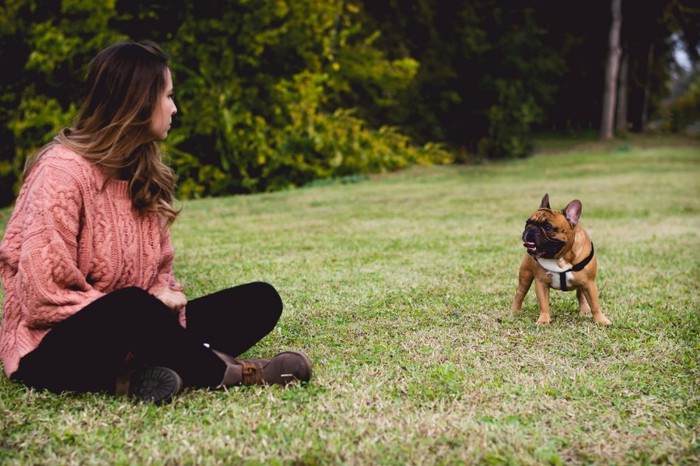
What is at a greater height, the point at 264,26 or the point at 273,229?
the point at 264,26

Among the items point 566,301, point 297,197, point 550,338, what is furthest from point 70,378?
point 297,197

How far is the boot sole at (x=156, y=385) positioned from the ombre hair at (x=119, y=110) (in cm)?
78

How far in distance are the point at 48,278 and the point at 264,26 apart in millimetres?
14599

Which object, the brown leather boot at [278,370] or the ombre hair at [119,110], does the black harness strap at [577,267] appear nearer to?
the brown leather boot at [278,370]

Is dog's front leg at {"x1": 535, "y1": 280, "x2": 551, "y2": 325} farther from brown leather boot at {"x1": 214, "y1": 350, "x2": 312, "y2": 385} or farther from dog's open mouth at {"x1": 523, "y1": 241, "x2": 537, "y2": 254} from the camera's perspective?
brown leather boot at {"x1": 214, "y1": 350, "x2": 312, "y2": 385}

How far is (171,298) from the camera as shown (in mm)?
3152

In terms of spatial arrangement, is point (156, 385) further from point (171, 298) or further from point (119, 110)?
point (119, 110)

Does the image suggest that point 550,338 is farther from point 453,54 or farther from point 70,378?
point 453,54

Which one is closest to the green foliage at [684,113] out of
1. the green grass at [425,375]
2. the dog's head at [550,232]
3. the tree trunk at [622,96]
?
the tree trunk at [622,96]

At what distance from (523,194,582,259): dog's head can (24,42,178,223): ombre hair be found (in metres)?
2.06

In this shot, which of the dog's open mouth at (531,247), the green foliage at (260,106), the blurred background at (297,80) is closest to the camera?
the dog's open mouth at (531,247)

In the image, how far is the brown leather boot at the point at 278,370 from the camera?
3.20 meters

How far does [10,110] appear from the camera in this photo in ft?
46.4

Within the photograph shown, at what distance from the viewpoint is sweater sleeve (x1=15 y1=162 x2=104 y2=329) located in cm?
280
